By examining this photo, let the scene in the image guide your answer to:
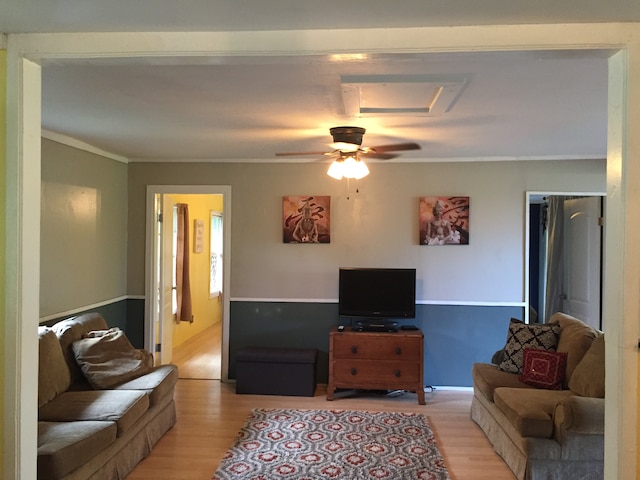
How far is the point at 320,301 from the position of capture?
5270mm

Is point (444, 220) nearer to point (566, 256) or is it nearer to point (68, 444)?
point (566, 256)

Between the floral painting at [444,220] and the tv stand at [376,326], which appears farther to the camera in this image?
the floral painting at [444,220]

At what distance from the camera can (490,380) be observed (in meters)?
3.93

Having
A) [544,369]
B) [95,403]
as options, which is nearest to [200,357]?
[95,403]

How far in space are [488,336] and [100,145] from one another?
412 centimetres

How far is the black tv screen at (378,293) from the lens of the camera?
497 cm

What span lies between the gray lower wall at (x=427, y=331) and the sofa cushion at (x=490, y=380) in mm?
869

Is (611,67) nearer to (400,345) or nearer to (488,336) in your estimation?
(400,345)

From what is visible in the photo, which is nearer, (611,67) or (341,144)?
(611,67)

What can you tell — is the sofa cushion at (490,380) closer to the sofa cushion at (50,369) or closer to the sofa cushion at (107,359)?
the sofa cushion at (107,359)

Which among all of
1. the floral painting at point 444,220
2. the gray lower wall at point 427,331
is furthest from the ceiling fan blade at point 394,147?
the gray lower wall at point 427,331

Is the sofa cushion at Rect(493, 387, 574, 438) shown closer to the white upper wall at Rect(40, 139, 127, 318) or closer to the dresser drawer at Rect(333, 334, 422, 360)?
the dresser drawer at Rect(333, 334, 422, 360)

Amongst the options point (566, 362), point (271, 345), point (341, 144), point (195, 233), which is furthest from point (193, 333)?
point (566, 362)

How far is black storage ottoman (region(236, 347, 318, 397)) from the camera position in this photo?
487cm
